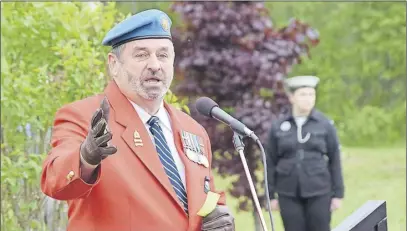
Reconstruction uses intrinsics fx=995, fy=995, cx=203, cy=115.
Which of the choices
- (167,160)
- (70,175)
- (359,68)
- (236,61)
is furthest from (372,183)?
(70,175)

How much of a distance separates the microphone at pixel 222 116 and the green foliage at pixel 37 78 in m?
1.99

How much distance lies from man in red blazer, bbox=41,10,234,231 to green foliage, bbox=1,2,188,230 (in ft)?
6.74

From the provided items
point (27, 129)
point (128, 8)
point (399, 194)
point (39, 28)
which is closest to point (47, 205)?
point (27, 129)

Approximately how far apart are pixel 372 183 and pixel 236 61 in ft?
21.7

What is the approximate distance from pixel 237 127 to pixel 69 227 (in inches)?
25.6

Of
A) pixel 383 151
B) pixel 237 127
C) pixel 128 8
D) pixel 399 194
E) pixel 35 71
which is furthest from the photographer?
pixel 383 151

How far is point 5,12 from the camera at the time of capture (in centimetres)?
586

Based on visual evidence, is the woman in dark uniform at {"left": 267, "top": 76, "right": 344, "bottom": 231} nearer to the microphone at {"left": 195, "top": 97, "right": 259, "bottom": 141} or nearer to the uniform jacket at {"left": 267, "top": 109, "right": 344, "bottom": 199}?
the uniform jacket at {"left": 267, "top": 109, "right": 344, "bottom": 199}

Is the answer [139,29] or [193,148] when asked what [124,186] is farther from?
[139,29]

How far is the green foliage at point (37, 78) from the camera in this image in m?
5.52

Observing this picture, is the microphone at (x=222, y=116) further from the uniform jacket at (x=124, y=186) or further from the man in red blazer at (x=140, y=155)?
the uniform jacket at (x=124, y=186)

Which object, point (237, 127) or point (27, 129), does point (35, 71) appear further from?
point (237, 127)

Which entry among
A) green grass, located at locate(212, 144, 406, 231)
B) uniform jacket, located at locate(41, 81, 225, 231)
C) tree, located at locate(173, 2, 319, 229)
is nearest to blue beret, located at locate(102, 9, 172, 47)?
uniform jacket, located at locate(41, 81, 225, 231)

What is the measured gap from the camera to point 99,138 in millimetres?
2777
